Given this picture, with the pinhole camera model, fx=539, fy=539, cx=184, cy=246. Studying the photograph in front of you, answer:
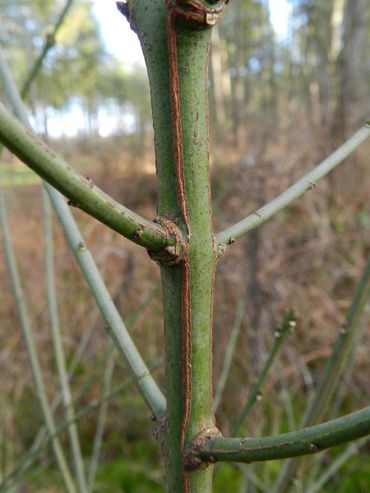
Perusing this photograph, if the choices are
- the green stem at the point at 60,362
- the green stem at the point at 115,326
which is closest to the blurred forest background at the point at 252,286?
the green stem at the point at 60,362

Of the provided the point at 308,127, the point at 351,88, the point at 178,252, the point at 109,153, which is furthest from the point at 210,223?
the point at 109,153

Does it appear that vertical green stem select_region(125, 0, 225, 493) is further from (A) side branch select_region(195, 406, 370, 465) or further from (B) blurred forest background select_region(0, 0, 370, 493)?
(B) blurred forest background select_region(0, 0, 370, 493)

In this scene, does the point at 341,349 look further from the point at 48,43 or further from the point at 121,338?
the point at 48,43

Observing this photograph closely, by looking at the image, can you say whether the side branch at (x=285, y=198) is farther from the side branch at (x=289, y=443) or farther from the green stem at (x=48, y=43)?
the green stem at (x=48, y=43)

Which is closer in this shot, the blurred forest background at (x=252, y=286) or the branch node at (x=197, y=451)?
the branch node at (x=197, y=451)

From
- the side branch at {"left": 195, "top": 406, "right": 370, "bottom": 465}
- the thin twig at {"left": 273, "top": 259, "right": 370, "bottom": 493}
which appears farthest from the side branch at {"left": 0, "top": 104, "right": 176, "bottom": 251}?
the thin twig at {"left": 273, "top": 259, "right": 370, "bottom": 493}

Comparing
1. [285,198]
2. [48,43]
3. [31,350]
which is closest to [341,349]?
[285,198]

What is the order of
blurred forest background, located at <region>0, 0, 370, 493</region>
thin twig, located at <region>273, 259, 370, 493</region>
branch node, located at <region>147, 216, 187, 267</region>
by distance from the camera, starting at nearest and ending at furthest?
branch node, located at <region>147, 216, 187, 267</region> < thin twig, located at <region>273, 259, 370, 493</region> < blurred forest background, located at <region>0, 0, 370, 493</region>
